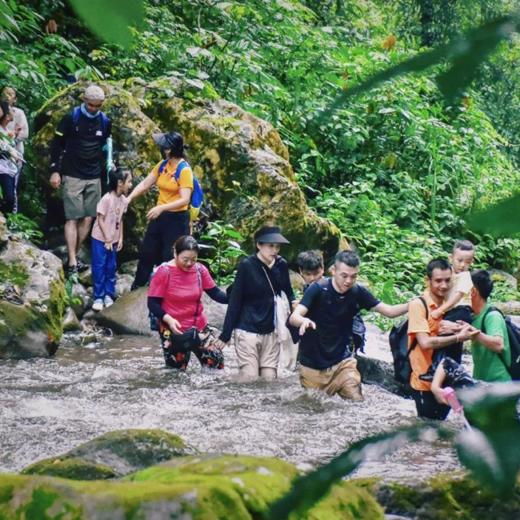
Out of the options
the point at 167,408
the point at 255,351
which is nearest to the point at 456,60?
the point at 167,408

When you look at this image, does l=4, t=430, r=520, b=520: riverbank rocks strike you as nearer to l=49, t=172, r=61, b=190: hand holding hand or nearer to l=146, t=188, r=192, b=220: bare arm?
l=146, t=188, r=192, b=220: bare arm

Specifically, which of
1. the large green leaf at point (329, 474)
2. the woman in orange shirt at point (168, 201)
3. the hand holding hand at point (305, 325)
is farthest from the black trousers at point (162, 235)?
the large green leaf at point (329, 474)

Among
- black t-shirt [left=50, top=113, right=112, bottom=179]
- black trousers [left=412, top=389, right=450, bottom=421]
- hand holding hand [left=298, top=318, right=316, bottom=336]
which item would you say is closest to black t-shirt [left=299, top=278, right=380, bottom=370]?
hand holding hand [left=298, top=318, right=316, bottom=336]

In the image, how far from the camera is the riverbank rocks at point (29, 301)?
9.43 m

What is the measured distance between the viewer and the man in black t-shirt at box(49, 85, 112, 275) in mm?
11516

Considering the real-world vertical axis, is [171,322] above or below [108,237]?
below

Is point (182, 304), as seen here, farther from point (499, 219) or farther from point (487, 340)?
point (499, 219)

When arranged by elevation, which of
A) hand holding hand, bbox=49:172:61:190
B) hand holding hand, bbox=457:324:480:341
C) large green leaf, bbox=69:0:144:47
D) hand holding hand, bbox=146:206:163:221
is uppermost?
hand holding hand, bbox=49:172:61:190

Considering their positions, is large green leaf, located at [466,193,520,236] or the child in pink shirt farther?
the child in pink shirt

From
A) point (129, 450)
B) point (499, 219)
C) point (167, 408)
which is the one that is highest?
point (499, 219)

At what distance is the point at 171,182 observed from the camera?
10.3m

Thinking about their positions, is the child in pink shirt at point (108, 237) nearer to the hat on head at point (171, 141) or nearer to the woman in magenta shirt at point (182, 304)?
the hat on head at point (171, 141)

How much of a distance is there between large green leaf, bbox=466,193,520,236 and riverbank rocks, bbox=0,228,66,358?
9.01 meters

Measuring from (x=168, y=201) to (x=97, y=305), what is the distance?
5.29 feet
